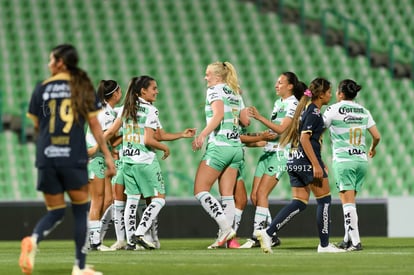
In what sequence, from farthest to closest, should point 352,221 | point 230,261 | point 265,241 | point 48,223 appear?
point 352,221, point 265,241, point 230,261, point 48,223

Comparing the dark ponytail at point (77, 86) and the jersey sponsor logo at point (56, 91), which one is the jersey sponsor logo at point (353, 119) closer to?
the dark ponytail at point (77, 86)

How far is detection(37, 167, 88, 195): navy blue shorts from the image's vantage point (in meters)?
9.09

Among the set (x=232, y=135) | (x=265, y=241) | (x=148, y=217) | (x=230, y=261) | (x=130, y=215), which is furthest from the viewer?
(x=130, y=215)

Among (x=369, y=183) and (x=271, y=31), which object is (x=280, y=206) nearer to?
(x=369, y=183)

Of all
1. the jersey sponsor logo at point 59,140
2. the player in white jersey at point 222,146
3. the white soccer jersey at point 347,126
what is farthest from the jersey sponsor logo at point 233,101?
the jersey sponsor logo at point 59,140

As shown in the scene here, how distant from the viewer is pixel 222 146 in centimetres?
1328

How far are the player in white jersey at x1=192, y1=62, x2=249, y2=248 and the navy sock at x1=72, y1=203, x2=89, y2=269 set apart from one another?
4.02 m

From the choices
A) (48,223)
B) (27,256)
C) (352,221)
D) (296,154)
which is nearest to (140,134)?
(296,154)

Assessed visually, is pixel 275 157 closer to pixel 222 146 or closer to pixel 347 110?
pixel 222 146

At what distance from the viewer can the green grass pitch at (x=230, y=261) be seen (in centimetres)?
987

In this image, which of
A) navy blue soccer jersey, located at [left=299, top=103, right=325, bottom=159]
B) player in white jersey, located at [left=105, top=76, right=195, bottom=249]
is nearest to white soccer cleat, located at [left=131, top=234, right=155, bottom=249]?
player in white jersey, located at [left=105, top=76, right=195, bottom=249]

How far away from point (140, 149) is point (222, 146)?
0.98 m

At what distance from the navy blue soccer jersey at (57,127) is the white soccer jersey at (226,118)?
161 inches

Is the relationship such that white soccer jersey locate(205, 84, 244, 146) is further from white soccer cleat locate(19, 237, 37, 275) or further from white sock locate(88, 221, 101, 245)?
white soccer cleat locate(19, 237, 37, 275)
